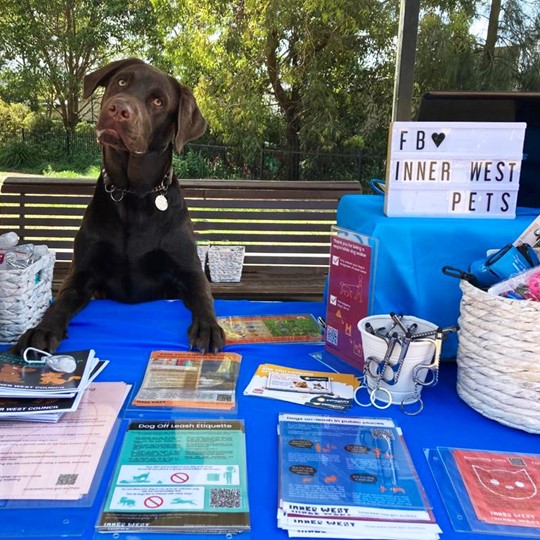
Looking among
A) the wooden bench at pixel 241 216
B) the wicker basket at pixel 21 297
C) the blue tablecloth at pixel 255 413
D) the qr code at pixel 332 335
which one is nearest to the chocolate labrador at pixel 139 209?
the blue tablecloth at pixel 255 413

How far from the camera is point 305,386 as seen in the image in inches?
47.1

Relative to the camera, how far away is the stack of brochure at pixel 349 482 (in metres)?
0.76

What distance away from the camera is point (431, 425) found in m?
1.06

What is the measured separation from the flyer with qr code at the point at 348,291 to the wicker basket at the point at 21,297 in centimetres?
80

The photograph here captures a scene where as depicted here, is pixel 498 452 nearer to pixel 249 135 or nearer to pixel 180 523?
pixel 180 523

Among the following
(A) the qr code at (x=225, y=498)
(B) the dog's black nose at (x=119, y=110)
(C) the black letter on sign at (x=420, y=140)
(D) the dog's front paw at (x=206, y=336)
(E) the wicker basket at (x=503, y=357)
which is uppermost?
(B) the dog's black nose at (x=119, y=110)

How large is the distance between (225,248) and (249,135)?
486 cm

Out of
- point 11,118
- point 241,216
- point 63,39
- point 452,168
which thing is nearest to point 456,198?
point 452,168

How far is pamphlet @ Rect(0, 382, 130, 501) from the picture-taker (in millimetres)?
820

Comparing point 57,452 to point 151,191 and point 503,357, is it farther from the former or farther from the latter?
point 151,191

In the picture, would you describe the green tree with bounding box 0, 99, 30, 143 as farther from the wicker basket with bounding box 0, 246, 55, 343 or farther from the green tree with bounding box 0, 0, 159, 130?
the wicker basket with bounding box 0, 246, 55, 343

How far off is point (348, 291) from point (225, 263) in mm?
1981

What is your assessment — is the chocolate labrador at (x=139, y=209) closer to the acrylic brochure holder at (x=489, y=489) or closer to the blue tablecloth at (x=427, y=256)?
the blue tablecloth at (x=427, y=256)

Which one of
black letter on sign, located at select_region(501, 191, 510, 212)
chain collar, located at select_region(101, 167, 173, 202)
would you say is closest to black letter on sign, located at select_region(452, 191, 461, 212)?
black letter on sign, located at select_region(501, 191, 510, 212)
